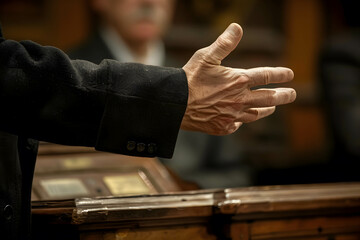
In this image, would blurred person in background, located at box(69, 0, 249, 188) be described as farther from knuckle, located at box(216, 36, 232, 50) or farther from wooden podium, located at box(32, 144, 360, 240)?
knuckle, located at box(216, 36, 232, 50)

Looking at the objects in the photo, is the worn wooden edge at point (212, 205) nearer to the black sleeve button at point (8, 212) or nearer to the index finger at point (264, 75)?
the black sleeve button at point (8, 212)

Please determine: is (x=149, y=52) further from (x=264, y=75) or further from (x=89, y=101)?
(x=89, y=101)

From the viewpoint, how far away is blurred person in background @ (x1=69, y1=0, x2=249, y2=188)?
9.27 feet

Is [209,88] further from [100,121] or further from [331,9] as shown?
[331,9]

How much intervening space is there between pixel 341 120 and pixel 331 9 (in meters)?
2.00

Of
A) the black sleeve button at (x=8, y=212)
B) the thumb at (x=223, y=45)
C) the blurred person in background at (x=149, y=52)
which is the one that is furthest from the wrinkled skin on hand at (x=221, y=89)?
the blurred person in background at (x=149, y=52)

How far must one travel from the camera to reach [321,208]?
67.8 inches

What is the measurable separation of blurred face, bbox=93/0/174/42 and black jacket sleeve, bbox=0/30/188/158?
76.6 inches

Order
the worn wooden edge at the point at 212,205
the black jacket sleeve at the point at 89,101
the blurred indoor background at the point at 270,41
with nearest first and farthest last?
the black jacket sleeve at the point at 89,101
the worn wooden edge at the point at 212,205
the blurred indoor background at the point at 270,41

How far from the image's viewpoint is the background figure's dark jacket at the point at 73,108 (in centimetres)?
127

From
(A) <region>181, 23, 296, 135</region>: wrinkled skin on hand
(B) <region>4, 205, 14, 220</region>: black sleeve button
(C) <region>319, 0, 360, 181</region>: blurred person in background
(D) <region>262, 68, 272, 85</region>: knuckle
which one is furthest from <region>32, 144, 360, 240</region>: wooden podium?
(C) <region>319, 0, 360, 181</region>: blurred person in background

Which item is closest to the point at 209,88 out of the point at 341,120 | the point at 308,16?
the point at 341,120

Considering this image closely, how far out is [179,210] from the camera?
160 centimetres

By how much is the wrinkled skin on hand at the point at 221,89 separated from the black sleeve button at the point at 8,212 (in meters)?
0.44
